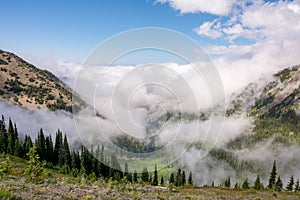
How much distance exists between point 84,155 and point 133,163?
3396 inches

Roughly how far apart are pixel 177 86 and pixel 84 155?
3677 inches

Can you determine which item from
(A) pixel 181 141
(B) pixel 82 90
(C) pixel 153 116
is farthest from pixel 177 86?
(B) pixel 82 90

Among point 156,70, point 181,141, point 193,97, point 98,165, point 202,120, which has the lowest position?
point 98,165

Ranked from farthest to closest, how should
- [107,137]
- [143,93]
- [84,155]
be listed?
[84,155] → [107,137] → [143,93]

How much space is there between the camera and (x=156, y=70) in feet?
67.0

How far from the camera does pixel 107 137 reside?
23484 mm

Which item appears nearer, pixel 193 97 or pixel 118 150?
pixel 193 97

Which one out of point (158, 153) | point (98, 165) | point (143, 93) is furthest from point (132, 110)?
point (98, 165)

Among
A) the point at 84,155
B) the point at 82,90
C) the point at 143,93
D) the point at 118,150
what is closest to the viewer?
the point at 82,90

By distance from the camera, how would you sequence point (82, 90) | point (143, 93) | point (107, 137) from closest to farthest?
point (82, 90) → point (143, 93) → point (107, 137)

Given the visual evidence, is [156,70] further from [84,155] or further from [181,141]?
[84,155]

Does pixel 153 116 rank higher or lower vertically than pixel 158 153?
higher

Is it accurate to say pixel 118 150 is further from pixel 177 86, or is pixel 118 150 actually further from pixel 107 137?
pixel 177 86

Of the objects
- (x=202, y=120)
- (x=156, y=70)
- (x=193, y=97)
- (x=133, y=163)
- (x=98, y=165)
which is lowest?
(x=98, y=165)
